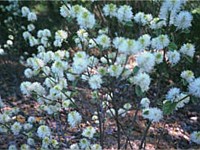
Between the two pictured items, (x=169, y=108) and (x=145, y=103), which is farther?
(x=145, y=103)

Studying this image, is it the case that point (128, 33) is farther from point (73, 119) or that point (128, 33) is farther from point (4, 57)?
point (73, 119)

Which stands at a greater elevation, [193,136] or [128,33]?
[128,33]

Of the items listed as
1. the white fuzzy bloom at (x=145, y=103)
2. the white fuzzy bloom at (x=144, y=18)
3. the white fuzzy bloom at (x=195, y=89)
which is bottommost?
the white fuzzy bloom at (x=195, y=89)

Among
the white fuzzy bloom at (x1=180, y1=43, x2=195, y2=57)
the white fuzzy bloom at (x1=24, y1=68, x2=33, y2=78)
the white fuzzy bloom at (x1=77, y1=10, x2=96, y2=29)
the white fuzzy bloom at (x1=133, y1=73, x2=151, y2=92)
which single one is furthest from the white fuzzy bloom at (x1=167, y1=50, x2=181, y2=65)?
the white fuzzy bloom at (x1=24, y1=68, x2=33, y2=78)

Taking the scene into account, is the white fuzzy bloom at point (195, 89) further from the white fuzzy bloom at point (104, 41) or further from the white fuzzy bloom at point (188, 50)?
the white fuzzy bloom at point (104, 41)

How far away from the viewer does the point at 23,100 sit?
13.4 feet

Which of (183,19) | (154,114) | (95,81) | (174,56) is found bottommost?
(154,114)

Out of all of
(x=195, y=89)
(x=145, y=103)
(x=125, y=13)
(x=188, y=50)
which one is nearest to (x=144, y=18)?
(x=125, y=13)

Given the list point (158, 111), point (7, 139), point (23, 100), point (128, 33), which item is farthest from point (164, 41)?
point (128, 33)

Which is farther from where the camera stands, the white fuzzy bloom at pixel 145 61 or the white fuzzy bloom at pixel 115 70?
the white fuzzy bloom at pixel 115 70

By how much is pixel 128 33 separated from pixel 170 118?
67.7 inches

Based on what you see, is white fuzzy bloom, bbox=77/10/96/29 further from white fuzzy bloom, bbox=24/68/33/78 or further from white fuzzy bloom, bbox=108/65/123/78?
white fuzzy bloom, bbox=24/68/33/78

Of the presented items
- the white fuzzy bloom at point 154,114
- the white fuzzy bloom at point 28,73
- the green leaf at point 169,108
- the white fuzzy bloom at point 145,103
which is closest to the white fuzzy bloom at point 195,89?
the green leaf at point 169,108

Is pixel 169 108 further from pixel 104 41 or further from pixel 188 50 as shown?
pixel 104 41
